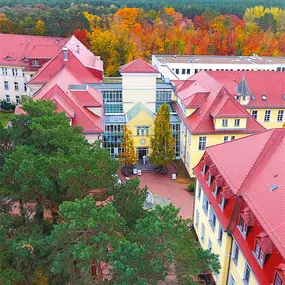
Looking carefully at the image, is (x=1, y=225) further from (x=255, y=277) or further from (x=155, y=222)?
(x=255, y=277)

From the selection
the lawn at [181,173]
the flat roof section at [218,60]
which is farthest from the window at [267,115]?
the flat roof section at [218,60]

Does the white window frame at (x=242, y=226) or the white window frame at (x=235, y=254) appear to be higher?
the white window frame at (x=242, y=226)

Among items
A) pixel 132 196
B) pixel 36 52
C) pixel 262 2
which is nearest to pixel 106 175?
pixel 132 196

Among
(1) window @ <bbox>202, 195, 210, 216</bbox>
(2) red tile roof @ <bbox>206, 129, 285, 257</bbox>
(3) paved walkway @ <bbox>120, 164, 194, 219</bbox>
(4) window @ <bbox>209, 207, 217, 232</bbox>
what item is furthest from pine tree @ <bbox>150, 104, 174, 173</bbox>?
(4) window @ <bbox>209, 207, 217, 232</bbox>

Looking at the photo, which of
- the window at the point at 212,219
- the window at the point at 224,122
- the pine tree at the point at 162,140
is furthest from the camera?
the pine tree at the point at 162,140

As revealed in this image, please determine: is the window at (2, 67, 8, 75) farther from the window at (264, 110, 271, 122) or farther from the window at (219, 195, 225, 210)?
the window at (219, 195, 225, 210)

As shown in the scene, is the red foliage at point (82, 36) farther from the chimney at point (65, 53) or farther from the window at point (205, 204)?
the window at point (205, 204)
